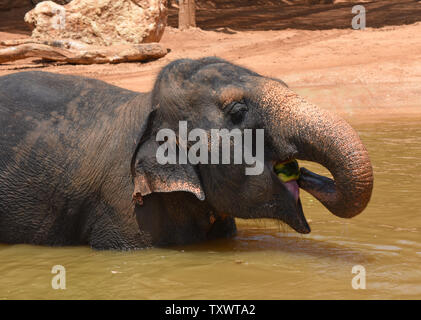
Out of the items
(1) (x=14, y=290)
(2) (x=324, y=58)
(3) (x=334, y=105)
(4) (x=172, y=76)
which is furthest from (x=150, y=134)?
(2) (x=324, y=58)

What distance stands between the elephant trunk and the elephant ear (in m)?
0.56

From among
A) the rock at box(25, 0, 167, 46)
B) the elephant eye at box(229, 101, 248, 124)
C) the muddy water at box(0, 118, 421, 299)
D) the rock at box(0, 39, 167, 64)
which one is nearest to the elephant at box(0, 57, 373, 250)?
the elephant eye at box(229, 101, 248, 124)

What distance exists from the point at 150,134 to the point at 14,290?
118cm

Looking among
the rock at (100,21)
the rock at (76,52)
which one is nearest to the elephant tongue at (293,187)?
the rock at (76,52)

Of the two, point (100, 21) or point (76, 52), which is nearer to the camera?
point (76, 52)

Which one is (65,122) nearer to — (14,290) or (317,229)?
(14,290)

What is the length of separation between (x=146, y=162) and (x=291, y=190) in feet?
2.80

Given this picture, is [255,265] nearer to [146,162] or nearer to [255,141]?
[255,141]

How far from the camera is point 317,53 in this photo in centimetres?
1505

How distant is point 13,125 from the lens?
4484mm

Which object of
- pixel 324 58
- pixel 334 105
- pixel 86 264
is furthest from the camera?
pixel 324 58

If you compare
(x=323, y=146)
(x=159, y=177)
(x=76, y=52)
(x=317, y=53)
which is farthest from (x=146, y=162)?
(x=76, y=52)

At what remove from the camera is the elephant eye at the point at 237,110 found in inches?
154

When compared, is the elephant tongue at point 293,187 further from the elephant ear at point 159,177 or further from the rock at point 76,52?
the rock at point 76,52
